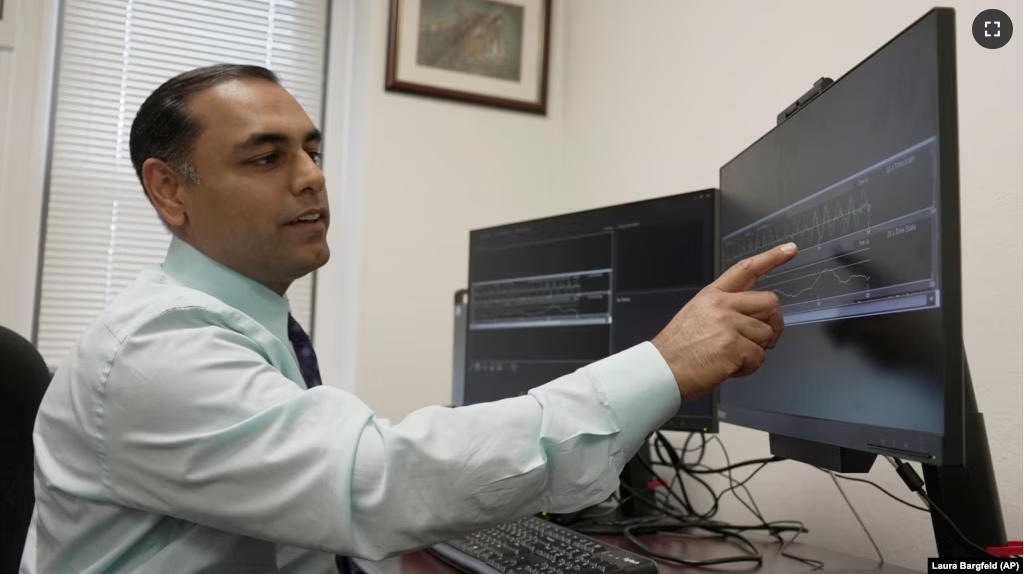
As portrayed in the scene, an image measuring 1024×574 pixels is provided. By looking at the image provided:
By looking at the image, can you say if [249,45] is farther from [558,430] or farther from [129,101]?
[558,430]

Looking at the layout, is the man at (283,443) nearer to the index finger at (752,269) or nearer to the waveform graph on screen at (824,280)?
the index finger at (752,269)

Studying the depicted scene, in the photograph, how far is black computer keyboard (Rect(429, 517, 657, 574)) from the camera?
1.01 metres

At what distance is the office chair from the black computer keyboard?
591mm

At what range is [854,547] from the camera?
137cm

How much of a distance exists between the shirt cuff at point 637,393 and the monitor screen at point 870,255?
0.75 ft

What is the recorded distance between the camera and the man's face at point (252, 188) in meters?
1.09

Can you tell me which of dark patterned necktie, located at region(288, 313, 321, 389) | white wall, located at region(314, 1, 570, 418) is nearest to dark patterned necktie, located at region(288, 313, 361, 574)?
dark patterned necktie, located at region(288, 313, 321, 389)

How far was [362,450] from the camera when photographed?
31.4 inches

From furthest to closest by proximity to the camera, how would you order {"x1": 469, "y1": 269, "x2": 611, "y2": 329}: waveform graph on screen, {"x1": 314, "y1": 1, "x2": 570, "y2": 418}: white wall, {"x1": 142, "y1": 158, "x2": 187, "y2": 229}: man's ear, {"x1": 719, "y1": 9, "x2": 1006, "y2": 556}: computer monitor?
{"x1": 314, "y1": 1, "x2": 570, "y2": 418}: white wall < {"x1": 469, "y1": 269, "x2": 611, "y2": 329}: waveform graph on screen < {"x1": 142, "y1": 158, "x2": 187, "y2": 229}: man's ear < {"x1": 719, "y1": 9, "x2": 1006, "y2": 556}: computer monitor

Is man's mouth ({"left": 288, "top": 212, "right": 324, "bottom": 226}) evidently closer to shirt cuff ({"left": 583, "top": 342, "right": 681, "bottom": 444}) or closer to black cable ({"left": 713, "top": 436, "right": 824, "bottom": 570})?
shirt cuff ({"left": 583, "top": 342, "right": 681, "bottom": 444})

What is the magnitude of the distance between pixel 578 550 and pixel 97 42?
6.85 feet

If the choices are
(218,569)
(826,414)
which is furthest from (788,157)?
(218,569)

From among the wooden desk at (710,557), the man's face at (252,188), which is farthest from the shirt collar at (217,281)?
the wooden desk at (710,557)

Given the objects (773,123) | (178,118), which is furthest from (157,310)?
(773,123)
